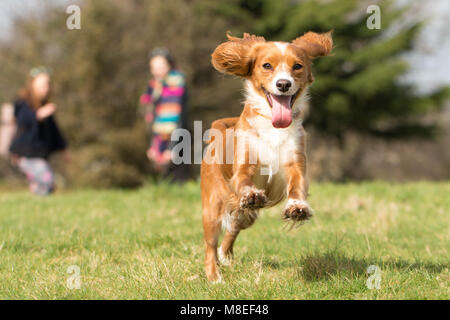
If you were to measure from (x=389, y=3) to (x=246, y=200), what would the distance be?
1905 cm

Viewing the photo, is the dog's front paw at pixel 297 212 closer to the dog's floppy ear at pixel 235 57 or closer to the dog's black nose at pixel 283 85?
the dog's black nose at pixel 283 85

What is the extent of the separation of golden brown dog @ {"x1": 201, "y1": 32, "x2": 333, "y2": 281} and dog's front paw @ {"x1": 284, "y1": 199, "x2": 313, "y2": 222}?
5 centimetres

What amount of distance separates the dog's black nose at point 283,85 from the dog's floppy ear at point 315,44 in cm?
39

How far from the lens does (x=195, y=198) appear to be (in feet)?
22.6

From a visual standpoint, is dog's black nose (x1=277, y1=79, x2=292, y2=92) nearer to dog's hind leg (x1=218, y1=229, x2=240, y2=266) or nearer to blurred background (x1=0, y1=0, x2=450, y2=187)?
dog's hind leg (x1=218, y1=229, x2=240, y2=266)

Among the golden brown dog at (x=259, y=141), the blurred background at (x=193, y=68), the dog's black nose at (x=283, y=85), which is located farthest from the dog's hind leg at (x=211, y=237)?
the blurred background at (x=193, y=68)

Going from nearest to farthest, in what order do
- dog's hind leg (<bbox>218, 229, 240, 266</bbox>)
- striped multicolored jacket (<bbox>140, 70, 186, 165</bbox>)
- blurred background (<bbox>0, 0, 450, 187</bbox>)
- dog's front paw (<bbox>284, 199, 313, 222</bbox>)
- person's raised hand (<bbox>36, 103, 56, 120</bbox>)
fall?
dog's front paw (<bbox>284, 199, 313, 222</bbox>), dog's hind leg (<bbox>218, 229, 240, 266</bbox>), striped multicolored jacket (<bbox>140, 70, 186, 165</bbox>), person's raised hand (<bbox>36, 103, 56, 120</bbox>), blurred background (<bbox>0, 0, 450, 187</bbox>)

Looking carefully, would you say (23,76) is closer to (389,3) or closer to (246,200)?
(389,3)

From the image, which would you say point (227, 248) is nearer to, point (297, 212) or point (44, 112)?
point (297, 212)

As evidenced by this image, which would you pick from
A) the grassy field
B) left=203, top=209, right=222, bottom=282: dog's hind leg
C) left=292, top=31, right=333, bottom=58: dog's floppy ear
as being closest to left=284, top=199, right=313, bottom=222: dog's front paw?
the grassy field

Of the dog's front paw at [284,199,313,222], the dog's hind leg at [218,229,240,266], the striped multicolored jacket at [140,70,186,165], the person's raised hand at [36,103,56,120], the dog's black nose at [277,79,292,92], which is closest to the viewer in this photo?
the dog's front paw at [284,199,313,222]

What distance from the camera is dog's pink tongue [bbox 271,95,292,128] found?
310cm

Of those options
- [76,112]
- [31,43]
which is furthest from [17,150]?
[31,43]

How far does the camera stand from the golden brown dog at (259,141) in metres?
3.07
